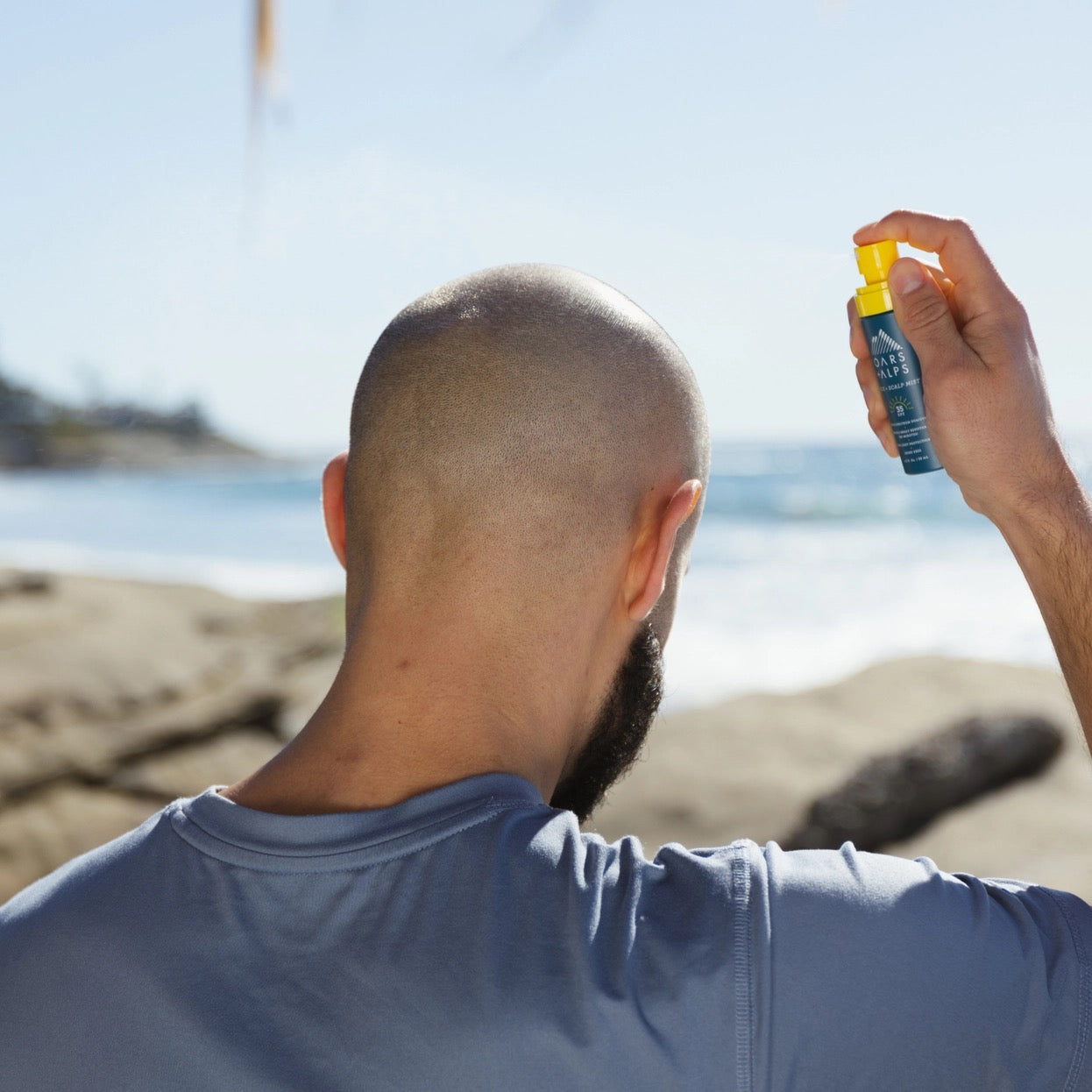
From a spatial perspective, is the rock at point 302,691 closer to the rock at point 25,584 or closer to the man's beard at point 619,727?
the rock at point 25,584

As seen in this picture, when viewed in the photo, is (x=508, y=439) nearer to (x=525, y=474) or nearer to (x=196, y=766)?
(x=525, y=474)

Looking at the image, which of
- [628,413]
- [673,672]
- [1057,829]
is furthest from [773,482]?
[628,413]

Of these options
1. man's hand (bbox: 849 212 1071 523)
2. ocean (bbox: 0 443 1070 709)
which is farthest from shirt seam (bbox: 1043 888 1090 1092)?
ocean (bbox: 0 443 1070 709)

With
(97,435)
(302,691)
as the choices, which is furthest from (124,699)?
(97,435)

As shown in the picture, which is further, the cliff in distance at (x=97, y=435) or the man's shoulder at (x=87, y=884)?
the cliff in distance at (x=97, y=435)

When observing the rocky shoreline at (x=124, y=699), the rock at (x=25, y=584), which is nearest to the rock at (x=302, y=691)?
the rocky shoreline at (x=124, y=699)

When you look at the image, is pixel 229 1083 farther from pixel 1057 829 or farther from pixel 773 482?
pixel 773 482

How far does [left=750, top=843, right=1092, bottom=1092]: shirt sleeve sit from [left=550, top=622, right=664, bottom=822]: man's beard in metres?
0.34

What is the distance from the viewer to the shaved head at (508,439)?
121 centimetres

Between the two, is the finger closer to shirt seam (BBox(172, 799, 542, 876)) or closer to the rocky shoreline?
shirt seam (BBox(172, 799, 542, 876))

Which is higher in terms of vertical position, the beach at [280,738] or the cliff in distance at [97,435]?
the cliff in distance at [97,435]

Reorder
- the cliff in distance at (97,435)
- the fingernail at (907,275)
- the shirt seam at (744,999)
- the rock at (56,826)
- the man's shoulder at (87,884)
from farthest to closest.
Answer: the cliff in distance at (97,435)
the rock at (56,826)
the fingernail at (907,275)
the man's shoulder at (87,884)
the shirt seam at (744,999)

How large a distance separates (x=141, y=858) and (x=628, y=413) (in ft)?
2.09

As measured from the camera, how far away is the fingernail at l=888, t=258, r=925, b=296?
1.30 m
